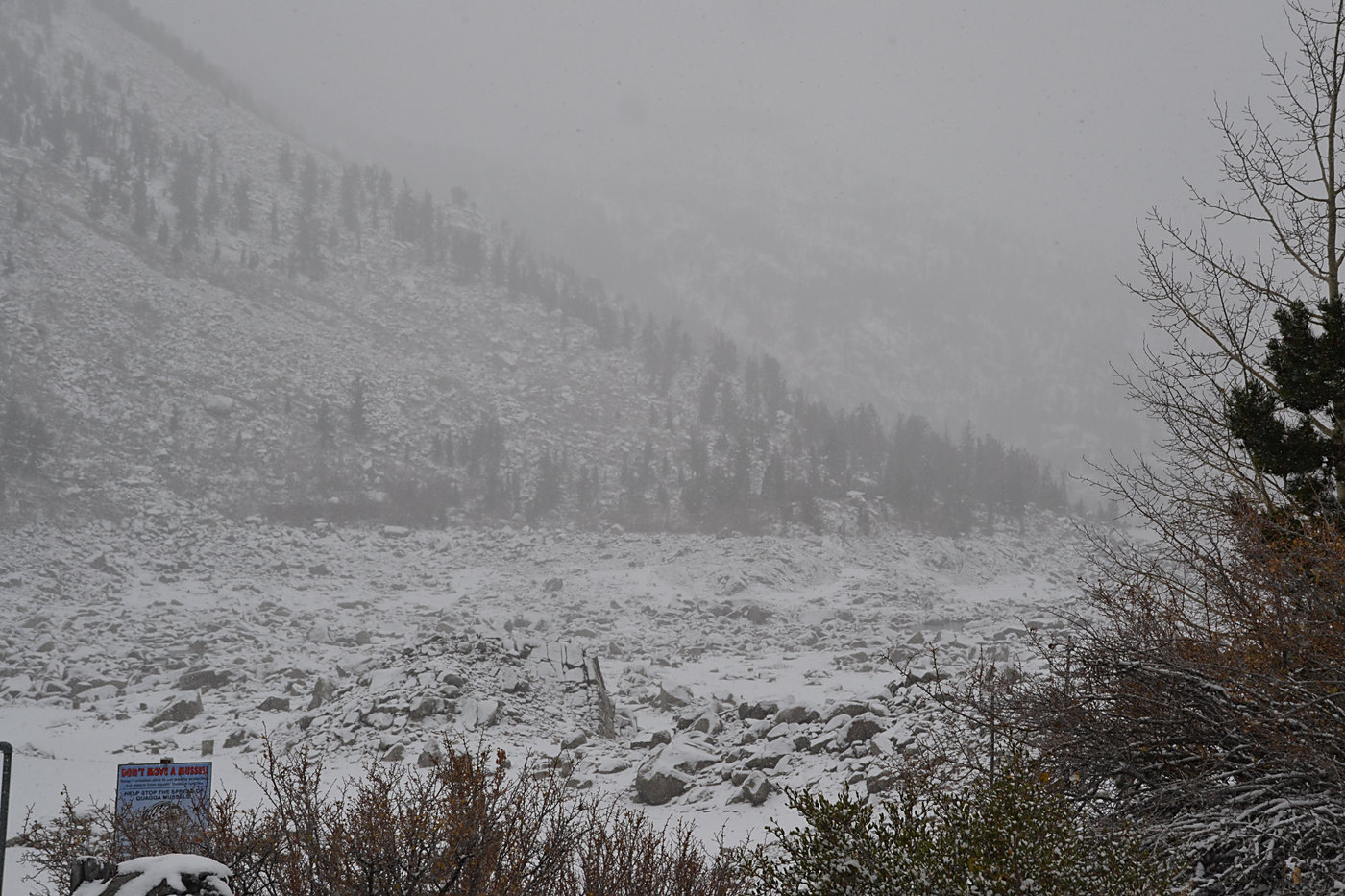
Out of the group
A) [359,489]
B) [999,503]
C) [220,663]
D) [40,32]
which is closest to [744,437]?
[999,503]

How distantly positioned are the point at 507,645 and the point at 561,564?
19.2 m

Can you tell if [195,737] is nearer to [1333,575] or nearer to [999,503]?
[1333,575]

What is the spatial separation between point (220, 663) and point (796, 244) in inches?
4734

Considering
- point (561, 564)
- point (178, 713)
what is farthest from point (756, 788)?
point (561, 564)

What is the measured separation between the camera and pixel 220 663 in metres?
21.6

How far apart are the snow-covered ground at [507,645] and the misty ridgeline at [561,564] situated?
0.16 m

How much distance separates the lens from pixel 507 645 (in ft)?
59.1

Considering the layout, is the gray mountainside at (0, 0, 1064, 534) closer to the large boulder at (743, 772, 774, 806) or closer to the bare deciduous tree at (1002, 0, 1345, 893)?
the large boulder at (743, 772, 774, 806)

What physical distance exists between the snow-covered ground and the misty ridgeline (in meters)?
0.16

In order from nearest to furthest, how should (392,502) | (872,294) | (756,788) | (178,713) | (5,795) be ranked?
(5,795) → (756,788) → (178,713) → (392,502) → (872,294)

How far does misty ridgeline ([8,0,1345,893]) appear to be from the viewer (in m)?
4.81

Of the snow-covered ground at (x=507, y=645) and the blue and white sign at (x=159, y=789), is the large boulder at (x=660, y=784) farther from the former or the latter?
the blue and white sign at (x=159, y=789)

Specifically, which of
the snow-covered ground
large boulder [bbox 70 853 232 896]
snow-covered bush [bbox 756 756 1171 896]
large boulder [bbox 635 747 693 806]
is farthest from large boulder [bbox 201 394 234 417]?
snow-covered bush [bbox 756 756 1171 896]

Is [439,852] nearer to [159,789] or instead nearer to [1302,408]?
[159,789]
